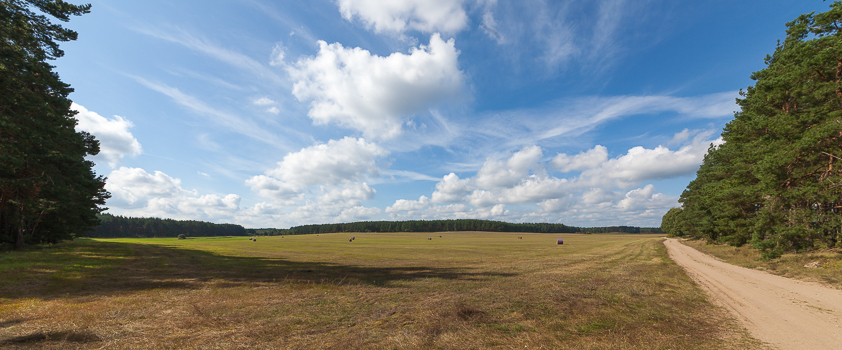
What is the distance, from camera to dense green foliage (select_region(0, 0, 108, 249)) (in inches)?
693

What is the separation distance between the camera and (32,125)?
20469 mm

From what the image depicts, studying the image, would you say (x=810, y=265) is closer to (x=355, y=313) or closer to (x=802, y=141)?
(x=802, y=141)

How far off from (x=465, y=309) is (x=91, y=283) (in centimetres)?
2088

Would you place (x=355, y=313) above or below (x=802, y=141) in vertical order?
below

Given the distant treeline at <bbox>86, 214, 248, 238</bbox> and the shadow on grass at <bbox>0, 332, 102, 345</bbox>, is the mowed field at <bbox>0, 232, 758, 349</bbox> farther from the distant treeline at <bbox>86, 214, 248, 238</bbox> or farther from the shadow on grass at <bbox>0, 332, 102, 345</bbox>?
the distant treeline at <bbox>86, 214, 248, 238</bbox>

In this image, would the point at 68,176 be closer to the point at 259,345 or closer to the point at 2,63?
the point at 2,63

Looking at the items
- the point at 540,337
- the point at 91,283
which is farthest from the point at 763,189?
the point at 91,283

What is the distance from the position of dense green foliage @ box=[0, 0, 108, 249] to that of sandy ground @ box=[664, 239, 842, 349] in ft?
118

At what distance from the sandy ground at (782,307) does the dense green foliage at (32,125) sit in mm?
35974

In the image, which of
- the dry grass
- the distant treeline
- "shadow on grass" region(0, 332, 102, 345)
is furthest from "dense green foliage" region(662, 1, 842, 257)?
the distant treeline

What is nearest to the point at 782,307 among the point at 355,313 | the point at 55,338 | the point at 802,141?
the point at 802,141

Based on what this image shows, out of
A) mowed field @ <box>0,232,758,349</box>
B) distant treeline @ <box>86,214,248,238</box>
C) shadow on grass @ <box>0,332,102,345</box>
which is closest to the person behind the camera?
shadow on grass @ <box>0,332,102,345</box>

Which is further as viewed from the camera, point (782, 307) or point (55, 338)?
point (782, 307)

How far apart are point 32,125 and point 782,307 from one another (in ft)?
146
